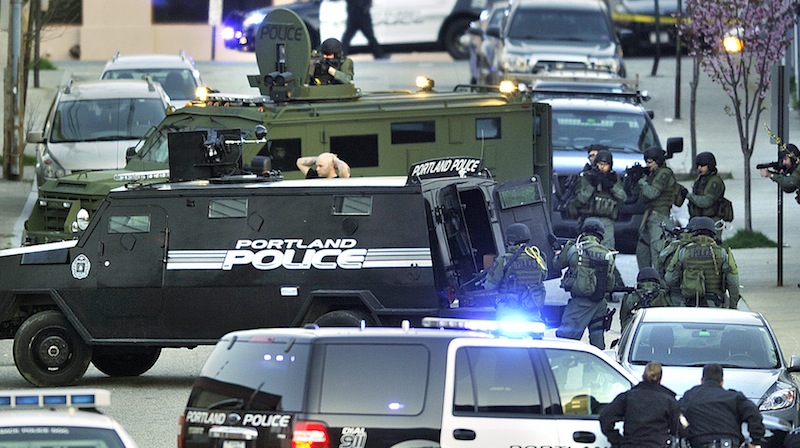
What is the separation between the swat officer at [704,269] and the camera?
15.7 m

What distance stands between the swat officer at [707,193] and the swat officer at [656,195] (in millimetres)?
249

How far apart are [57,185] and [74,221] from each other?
0.72 meters

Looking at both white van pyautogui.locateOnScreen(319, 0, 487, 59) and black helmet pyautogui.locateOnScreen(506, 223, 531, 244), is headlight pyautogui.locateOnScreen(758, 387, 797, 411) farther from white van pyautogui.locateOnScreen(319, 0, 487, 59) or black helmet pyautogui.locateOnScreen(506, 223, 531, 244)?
white van pyautogui.locateOnScreen(319, 0, 487, 59)

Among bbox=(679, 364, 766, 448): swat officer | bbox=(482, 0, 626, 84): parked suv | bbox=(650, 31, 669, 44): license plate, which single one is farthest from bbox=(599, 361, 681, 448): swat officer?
bbox=(650, 31, 669, 44): license plate

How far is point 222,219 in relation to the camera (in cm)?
1495

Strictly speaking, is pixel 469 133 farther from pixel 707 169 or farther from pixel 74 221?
pixel 74 221

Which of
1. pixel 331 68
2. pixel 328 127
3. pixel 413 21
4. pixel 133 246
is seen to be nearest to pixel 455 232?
pixel 133 246

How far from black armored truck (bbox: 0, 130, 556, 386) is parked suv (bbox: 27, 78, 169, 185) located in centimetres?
728

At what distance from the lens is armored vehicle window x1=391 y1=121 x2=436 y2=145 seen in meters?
19.6

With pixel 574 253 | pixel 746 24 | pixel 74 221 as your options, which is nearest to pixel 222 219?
pixel 574 253

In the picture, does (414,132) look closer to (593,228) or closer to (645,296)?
(645,296)

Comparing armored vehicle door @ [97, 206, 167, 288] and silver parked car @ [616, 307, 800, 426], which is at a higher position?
armored vehicle door @ [97, 206, 167, 288]

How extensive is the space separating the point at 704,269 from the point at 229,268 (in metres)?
4.34

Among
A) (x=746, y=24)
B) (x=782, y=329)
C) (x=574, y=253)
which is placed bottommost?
(x=782, y=329)
